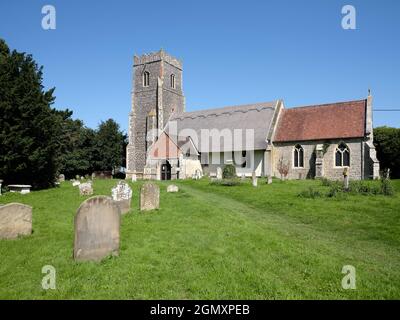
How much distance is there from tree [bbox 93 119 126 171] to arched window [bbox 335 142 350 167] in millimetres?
30638

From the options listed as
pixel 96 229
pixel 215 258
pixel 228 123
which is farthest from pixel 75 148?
pixel 215 258

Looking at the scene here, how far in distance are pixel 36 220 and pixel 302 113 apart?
90.2ft

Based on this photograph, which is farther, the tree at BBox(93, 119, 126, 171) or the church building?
the tree at BBox(93, 119, 126, 171)

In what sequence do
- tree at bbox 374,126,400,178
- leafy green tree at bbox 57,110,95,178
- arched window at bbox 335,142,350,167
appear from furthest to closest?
1. leafy green tree at bbox 57,110,95,178
2. tree at bbox 374,126,400,178
3. arched window at bbox 335,142,350,167

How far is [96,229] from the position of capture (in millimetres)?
7203

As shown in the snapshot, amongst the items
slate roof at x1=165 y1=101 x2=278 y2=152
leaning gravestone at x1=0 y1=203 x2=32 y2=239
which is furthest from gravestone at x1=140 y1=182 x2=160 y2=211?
slate roof at x1=165 y1=101 x2=278 y2=152

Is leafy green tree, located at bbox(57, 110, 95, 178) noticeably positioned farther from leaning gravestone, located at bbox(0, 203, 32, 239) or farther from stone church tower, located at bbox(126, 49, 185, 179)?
leaning gravestone, located at bbox(0, 203, 32, 239)

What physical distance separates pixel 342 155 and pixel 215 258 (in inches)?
984

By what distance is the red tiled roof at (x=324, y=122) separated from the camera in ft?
93.7

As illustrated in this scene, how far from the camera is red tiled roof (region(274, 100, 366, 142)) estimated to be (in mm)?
28562

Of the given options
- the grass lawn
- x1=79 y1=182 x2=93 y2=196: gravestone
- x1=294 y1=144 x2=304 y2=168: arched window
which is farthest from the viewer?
x1=294 y1=144 x2=304 y2=168: arched window

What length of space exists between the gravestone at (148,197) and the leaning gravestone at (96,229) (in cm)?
443
